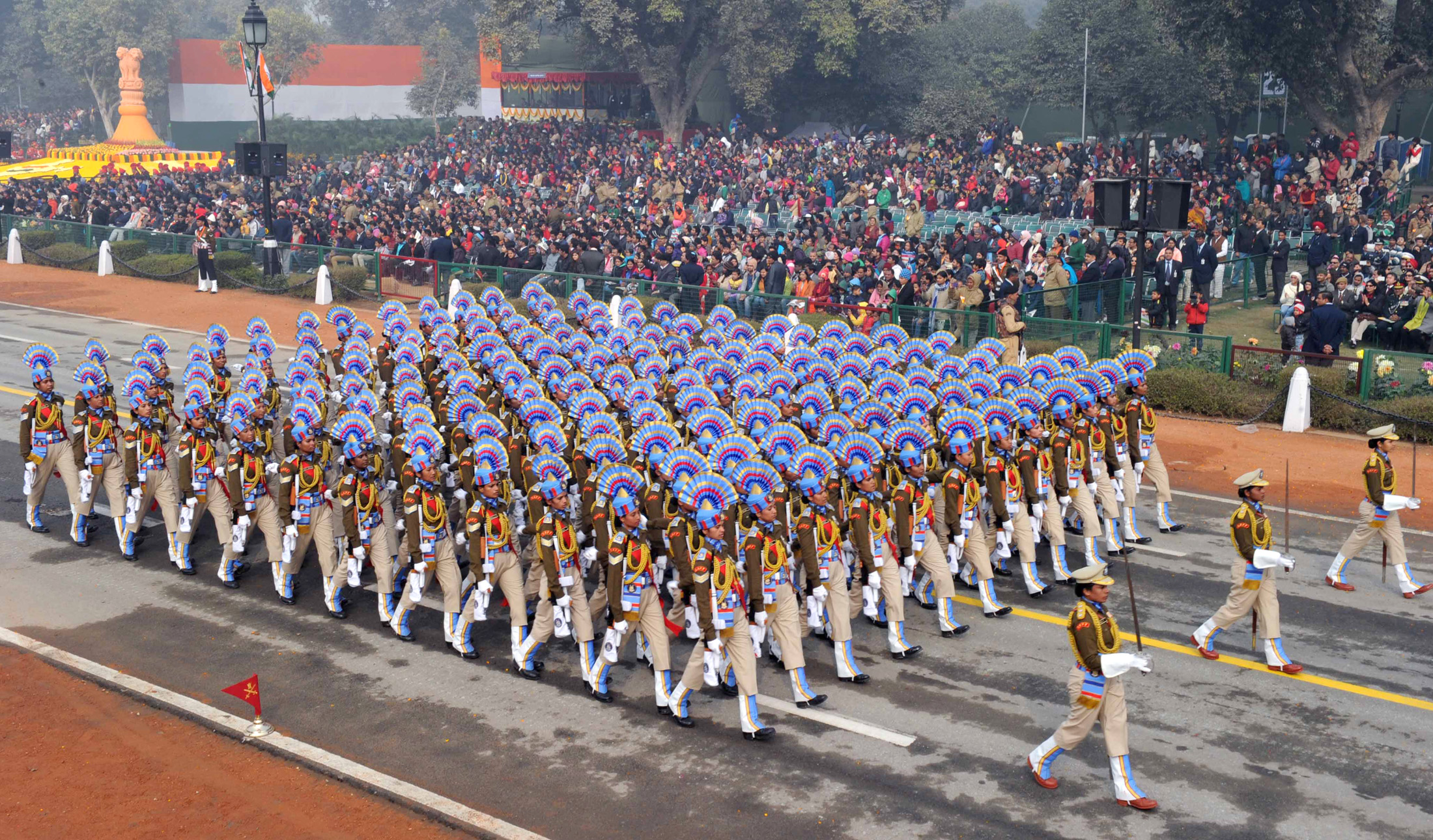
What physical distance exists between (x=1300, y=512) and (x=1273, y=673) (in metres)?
5.87

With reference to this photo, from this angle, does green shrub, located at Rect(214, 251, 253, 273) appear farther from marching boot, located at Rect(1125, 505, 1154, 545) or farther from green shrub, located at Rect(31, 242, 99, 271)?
marching boot, located at Rect(1125, 505, 1154, 545)

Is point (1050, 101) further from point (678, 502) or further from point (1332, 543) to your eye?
point (678, 502)

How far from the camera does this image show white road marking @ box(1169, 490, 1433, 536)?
16.5m

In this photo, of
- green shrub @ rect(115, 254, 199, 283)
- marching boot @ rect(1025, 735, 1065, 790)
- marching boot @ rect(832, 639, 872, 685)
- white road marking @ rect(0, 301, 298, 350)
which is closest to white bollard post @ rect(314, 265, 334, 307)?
white road marking @ rect(0, 301, 298, 350)

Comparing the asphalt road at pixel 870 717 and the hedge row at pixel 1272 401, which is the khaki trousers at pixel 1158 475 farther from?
the hedge row at pixel 1272 401

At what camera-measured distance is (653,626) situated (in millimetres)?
11672

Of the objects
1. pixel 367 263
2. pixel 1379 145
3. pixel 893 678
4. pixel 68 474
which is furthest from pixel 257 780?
pixel 1379 145

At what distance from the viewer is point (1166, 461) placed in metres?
19.9

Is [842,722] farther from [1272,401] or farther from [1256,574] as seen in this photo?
[1272,401]

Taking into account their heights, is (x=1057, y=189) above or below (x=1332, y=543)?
above

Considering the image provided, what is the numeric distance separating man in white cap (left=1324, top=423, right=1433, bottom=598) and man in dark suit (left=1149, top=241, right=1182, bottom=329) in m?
12.2

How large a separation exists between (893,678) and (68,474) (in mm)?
10076

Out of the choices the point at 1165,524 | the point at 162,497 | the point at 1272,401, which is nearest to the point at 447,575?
the point at 162,497

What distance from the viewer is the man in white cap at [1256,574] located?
39.7ft
